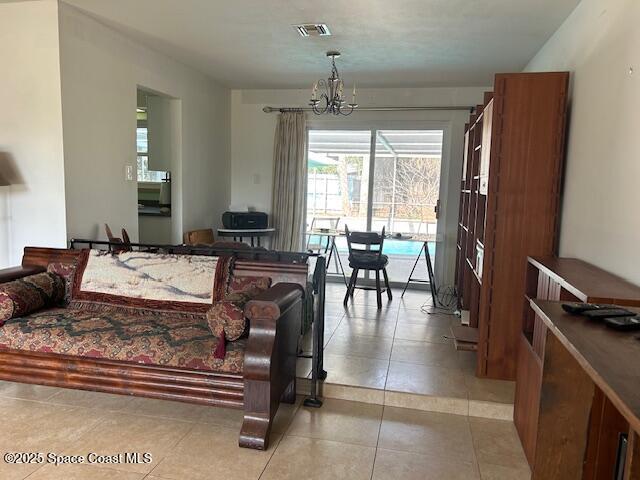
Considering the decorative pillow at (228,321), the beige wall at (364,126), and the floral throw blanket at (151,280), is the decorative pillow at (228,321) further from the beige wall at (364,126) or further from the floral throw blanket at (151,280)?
the beige wall at (364,126)

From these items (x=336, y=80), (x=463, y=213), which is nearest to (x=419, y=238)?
(x=463, y=213)

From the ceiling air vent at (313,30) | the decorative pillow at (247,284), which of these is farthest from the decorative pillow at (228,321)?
the ceiling air vent at (313,30)

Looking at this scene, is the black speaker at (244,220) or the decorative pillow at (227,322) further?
the black speaker at (244,220)

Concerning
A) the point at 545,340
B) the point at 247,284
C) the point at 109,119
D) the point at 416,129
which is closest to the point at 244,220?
the point at 109,119

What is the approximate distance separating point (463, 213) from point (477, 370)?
2.21 meters

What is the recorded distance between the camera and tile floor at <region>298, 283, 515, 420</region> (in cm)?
263

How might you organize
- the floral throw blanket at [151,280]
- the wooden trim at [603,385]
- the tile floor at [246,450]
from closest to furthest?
the wooden trim at [603,385], the tile floor at [246,450], the floral throw blanket at [151,280]

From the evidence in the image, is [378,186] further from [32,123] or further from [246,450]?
[246,450]

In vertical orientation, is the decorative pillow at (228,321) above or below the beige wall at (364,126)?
below

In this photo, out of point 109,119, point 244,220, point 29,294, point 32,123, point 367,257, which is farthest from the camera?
point 244,220

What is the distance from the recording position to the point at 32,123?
3215 millimetres

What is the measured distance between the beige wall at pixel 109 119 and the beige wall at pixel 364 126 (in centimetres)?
101

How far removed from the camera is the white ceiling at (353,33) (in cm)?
301

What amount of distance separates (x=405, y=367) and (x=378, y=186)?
10.4 feet
